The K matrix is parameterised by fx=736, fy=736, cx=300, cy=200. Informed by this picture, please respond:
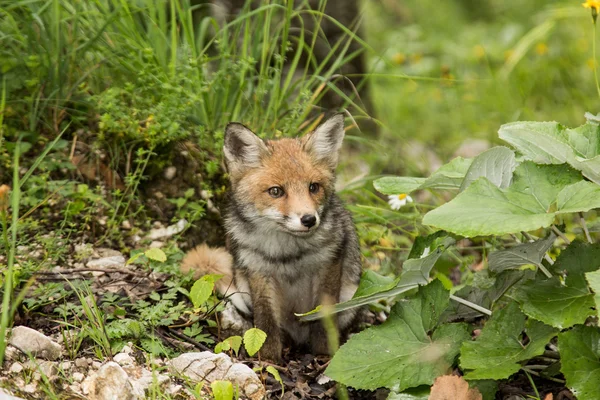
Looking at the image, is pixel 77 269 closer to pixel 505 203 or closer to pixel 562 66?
pixel 505 203

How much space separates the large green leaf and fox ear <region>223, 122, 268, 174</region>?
1.23m

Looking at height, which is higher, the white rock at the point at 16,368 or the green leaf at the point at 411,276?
the green leaf at the point at 411,276

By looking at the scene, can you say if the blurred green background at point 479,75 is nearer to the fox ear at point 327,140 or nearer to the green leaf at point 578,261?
the fox ear at point 327,140

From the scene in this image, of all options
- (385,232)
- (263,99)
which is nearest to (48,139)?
(263,99)

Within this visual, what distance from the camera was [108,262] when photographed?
391 centimetres

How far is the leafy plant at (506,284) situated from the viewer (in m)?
2.63

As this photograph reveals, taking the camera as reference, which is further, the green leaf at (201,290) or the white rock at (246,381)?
the green leaf at (201,290)

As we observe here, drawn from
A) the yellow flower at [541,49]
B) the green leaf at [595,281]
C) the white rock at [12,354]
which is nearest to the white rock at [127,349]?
the white rock at [12,354]

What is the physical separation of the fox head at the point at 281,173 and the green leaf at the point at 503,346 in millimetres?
943

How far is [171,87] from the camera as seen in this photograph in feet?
13.2

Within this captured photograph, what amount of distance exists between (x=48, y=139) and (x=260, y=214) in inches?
57.6

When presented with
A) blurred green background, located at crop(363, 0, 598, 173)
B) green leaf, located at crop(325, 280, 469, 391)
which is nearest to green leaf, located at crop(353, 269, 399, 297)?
green leaf, located at crop(325, 280, 469, 391)

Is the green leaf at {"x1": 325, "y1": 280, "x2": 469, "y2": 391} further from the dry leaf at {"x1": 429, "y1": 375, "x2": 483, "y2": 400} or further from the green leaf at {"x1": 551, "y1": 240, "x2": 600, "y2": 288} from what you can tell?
the green leaf at {"x1": 551, "y1": 240, "x2": 600, "y2": 288}

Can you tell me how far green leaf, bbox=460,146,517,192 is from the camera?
114 inches
